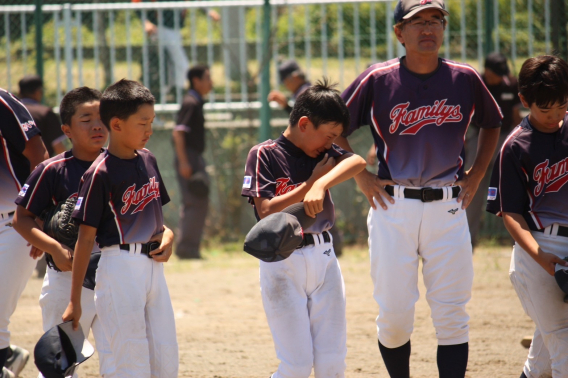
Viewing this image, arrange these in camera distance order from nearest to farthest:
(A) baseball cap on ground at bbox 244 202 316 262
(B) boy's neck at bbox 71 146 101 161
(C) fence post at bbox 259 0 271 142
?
(A) baseball cap on ground at bbox 244 202 316 262 → (B) boy's neck at bbox 71 146 101 161 → (C) fence post at bbox 259 0 271 142

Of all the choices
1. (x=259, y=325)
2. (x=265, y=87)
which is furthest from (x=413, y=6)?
(x=265, y=87)

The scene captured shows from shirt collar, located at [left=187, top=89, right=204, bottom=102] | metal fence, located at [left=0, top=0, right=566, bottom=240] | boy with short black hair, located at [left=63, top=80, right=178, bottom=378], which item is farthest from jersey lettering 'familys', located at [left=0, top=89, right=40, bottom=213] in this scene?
metal fence, located at [left=0, top=0, right=566, bottom=240]

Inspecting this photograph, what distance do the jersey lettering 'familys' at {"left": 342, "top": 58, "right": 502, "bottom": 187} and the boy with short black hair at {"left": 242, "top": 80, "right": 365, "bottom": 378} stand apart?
476 millimetres

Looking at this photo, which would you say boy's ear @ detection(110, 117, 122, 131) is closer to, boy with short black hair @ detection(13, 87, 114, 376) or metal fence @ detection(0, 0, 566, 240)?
boy with short black hair @ detection(13, 87, 114, 376)

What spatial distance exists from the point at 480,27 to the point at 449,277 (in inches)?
259

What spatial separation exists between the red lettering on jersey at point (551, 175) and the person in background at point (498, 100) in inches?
188

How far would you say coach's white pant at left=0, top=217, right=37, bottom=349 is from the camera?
154 inches

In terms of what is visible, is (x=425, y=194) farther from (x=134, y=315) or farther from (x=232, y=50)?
(x=232, y=50)

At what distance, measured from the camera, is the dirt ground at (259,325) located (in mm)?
4773

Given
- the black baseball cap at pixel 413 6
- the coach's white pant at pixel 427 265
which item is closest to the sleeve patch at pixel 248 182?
the coach's white pant at pixel 427 265

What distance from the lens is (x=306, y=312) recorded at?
3402 mm

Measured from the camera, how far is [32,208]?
372cm

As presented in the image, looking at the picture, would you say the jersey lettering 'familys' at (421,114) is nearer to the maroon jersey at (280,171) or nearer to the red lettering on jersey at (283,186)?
the maroon jersey at (280,171)

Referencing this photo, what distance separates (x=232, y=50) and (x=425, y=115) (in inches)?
278
